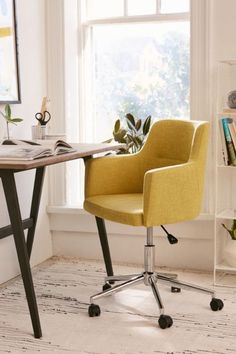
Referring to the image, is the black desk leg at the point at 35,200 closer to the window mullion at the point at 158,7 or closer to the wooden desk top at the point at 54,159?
the wooden desk top at the point at 54,159

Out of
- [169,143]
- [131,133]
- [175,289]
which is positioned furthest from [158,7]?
[175,289]

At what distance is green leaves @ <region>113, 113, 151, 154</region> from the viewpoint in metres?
3.97

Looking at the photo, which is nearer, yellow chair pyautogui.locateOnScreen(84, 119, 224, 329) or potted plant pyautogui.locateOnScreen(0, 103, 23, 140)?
yellow chair pyautogui.locateOnScreen(84, 119, 224, 329)

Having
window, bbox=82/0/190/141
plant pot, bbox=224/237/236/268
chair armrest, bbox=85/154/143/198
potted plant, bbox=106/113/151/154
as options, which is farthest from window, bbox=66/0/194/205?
plant pot, bbox=224/237/236/268

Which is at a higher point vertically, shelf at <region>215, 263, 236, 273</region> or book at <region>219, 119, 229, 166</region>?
book at <region>219, 119, 229, 166</region>

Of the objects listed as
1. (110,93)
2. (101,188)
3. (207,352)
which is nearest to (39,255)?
(101,188)

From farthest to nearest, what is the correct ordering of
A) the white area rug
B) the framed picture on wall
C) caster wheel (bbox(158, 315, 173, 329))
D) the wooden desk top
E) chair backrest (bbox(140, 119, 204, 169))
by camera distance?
the framed picture on wall → chair backrest (bbox(140, 119, 204, 169)) → caster wheel (bbox(158, 315, 173, 329)) → the white area rug → the wooden desk top

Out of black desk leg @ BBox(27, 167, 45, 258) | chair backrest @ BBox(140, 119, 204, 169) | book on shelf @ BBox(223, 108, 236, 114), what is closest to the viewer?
chair backrest @ BBox(140, 119, 204, 169)

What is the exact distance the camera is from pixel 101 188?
344cm

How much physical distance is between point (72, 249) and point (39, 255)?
0.82ft

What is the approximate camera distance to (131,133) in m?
4.07

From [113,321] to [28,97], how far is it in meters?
1.59

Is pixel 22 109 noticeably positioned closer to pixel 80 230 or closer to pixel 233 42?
pixel 80 230

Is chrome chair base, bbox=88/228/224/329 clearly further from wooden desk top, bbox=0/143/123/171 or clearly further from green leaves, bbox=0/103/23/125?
green leaves, bbox=0/103/23/125
